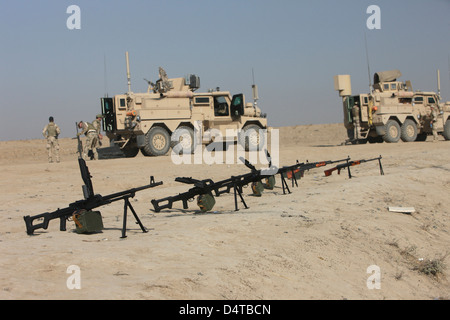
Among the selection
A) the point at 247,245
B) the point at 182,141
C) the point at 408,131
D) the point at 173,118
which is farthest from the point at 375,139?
the point at 247,245

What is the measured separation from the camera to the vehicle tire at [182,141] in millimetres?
18297

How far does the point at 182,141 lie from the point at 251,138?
2.75m

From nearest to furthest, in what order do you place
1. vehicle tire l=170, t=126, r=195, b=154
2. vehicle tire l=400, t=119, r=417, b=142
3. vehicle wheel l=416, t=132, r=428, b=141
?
vehicle tire l=170, t=126, r=195, b=154, vehicle tire l=400, t=119, r=417, b=142, vehicle wheel l=416, t=132, r=428, b=141

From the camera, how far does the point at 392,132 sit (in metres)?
21.9

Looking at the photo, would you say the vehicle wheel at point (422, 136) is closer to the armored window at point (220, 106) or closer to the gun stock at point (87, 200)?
the armored window at point (220, 106)

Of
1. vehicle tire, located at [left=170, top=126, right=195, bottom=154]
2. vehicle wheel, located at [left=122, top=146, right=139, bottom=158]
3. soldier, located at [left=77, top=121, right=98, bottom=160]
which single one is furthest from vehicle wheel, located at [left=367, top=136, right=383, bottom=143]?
soldier, located at [left=77, top=121, right=98, bottom=160]

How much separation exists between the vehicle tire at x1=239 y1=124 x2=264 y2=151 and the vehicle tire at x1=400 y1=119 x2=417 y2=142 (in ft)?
20.8

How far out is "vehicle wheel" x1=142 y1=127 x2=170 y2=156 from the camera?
18000mm

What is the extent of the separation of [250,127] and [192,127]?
2407 mm
